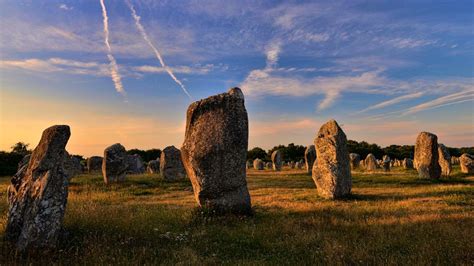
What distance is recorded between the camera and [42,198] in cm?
831

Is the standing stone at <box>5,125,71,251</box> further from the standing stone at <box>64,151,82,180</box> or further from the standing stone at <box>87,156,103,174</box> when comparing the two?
the standing stone at <box>87,156,103,174</box>

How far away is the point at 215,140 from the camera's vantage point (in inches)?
499

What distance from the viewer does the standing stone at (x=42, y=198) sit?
8.13 m

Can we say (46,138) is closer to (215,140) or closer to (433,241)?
(215,140)

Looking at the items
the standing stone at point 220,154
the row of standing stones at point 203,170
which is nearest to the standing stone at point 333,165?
the row of standing stones at point 203,170

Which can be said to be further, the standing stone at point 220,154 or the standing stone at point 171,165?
the standing stone at point 171,165

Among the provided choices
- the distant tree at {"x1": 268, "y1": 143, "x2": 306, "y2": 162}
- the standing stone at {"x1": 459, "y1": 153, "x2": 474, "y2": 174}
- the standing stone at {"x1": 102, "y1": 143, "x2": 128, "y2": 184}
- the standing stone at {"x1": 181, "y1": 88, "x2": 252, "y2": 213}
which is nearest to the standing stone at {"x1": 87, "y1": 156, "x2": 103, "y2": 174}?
the standing stone at {"x1": 102, "y1": 143, "x2": 128, "y2": 184}

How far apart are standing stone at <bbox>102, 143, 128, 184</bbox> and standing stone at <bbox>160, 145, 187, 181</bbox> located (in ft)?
12.2

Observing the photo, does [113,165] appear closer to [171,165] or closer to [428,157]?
[171,165]

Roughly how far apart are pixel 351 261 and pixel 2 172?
45268 mm

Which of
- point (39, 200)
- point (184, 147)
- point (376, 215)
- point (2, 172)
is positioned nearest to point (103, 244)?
point (39, 200)

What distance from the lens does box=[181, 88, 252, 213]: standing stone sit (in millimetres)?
12664

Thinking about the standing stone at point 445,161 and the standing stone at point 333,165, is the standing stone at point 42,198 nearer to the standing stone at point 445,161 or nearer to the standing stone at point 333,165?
the standing stone at point 333,165

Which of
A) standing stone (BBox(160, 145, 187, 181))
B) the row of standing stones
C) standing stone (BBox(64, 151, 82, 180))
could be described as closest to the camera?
the row of standing stones
